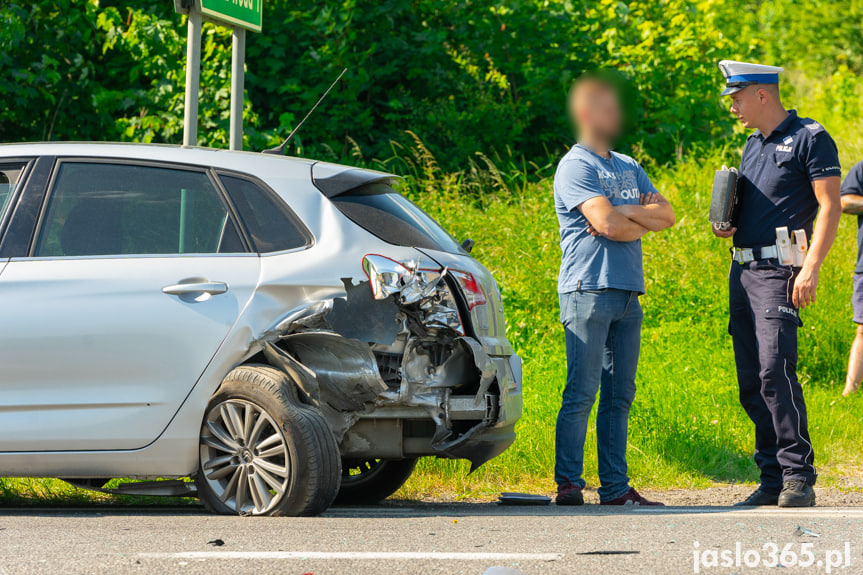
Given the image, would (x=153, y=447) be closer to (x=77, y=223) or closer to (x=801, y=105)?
(x=77, y=223)

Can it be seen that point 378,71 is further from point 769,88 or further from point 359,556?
point 359,556

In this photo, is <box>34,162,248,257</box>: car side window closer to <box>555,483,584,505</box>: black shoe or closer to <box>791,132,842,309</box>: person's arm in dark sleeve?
<box>555,483,584,505</box>: black shoe

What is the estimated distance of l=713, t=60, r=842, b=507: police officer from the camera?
17.2 ft

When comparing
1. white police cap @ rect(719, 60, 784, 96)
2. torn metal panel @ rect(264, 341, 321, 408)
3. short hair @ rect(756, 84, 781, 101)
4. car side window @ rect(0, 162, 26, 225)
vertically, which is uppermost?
white police cap @ rect(719, 60, 784, 96)

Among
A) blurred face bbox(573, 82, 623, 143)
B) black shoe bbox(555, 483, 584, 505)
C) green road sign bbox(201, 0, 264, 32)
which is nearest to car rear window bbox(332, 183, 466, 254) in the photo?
blurred face bbox(573, 82, 623, 143)

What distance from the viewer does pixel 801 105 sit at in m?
19.2

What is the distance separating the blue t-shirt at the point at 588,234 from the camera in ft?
17.5

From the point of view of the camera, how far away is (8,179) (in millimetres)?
4895

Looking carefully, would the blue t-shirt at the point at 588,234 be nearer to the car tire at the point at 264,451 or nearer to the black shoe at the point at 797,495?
the black shoe at the point at 797,495

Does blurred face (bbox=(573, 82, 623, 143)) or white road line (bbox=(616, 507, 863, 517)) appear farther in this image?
blurred face (bbox=(573, 82, 623, 143))

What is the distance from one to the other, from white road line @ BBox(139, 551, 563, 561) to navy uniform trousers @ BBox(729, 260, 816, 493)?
6.81 feet

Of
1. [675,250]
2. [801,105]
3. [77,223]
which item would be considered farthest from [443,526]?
[801,105]

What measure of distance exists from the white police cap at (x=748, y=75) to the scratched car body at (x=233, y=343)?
1.93 m

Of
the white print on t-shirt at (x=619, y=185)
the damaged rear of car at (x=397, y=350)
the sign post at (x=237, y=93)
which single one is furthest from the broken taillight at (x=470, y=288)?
the sign post at (x=237, y=93)
